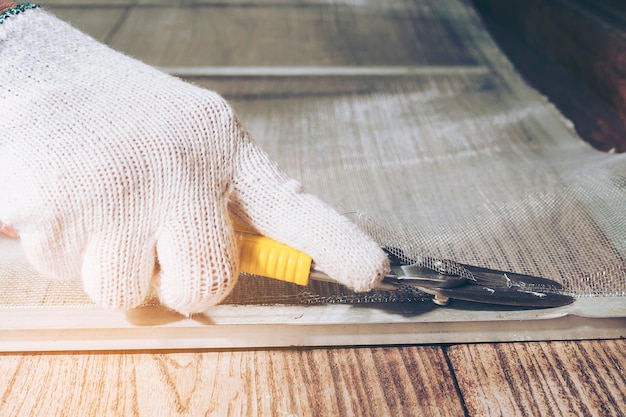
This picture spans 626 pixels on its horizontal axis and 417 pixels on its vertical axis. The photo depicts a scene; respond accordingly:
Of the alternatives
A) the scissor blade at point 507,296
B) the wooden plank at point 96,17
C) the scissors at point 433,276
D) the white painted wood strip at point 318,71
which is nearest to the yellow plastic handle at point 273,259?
the scissors at point 433,276

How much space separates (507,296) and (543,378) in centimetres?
→ 7

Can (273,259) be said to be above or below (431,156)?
above

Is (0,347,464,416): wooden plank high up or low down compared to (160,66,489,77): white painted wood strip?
up

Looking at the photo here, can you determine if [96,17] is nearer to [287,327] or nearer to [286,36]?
[286,36]

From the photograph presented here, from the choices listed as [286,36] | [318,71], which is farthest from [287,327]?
[286,36]

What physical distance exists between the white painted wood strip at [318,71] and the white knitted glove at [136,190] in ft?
1.76

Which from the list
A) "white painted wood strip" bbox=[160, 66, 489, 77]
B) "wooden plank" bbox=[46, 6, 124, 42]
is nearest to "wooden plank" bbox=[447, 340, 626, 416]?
"white painted wood strip" bbox=[160, 66, 489, 77]

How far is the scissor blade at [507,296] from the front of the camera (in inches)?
17.6

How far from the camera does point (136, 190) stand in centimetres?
36

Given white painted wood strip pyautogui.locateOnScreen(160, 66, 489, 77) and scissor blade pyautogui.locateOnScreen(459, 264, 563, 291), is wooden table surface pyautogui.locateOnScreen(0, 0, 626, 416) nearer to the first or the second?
scissor blade pyautogui.locateOnScreen(459, 264, 563, 291)

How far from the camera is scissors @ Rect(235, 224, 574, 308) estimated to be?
385 mm

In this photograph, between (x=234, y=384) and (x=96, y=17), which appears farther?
(x=96, y=17)

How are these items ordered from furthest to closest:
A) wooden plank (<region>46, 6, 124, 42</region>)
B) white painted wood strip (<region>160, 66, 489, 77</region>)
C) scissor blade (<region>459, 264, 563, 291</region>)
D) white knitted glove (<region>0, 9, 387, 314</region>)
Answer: wooden plank (<region>46, 6, 124, 42</region>) → white painted wood strip (<region>160, 66, 489, 77</region>) → scissor blade (<region>459, 264, 563, 291</region>) → white knitted glove (<region>0, 9, 387, 314</region>)

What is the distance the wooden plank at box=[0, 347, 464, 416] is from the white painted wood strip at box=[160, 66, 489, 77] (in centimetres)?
59
